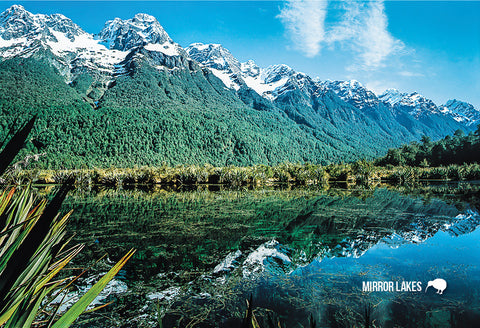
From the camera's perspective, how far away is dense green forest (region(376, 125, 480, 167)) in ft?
238

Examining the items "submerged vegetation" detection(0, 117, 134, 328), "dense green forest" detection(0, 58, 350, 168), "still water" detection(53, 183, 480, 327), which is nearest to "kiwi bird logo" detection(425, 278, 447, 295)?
"still water" detection(53, 183, 480, 327)

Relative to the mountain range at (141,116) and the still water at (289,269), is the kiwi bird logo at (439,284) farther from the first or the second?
the mountain range at (141,116)

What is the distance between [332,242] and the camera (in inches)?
449

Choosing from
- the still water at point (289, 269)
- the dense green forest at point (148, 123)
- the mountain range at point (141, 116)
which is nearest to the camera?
the still water at point (289, 269)

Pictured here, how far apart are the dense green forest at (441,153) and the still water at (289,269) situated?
73140 mm

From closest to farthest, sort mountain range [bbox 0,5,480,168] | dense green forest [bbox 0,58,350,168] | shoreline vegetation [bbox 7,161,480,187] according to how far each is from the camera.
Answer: shoreline vegetation [bbox 7,161,480,187], dense green forest [bbox 0,58,350,168], mountain range [bbox 0,5,480,168]

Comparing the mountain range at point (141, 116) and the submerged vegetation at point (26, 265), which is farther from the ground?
the mountain range at point (141, 116)

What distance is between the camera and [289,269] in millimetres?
8477

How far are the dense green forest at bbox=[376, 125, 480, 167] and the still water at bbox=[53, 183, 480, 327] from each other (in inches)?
2880

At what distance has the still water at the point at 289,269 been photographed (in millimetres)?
5727

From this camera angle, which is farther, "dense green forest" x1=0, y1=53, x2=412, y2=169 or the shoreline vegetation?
"dense green forest" x1=0, y1=53, x2=412, y2=169

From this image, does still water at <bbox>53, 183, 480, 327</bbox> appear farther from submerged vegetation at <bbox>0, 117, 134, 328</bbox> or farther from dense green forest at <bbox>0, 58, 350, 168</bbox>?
dense green forest at <bbox>0, 58, 350, 168</bbox>

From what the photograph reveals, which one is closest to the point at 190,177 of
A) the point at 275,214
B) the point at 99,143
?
the point at 275,214

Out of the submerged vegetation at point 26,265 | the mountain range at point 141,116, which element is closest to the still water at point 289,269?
the submerged vegetation at point 26,265
